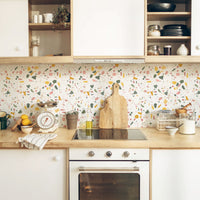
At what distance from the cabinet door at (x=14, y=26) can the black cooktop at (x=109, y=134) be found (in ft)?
2.91

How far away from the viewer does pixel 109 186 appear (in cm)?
212

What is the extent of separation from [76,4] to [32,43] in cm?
55

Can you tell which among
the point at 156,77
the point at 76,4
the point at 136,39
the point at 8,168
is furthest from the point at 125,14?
the point at 8,168

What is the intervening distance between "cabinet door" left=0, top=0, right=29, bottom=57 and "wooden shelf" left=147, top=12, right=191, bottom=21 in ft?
3.66

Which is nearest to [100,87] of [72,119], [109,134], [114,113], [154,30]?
[114,113]

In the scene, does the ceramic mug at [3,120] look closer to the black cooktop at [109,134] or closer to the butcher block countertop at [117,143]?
the butcher block countertop at [117,143]

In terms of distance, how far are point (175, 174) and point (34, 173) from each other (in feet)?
3.80

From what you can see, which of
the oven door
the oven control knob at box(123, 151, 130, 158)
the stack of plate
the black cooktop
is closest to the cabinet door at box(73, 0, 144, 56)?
the stack of plate

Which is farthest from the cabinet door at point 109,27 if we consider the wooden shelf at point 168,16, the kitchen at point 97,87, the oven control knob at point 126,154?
the oven control knob at point 126,154

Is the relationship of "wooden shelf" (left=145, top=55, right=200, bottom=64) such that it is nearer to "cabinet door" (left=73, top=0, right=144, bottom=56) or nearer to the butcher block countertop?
"cabinet door" (left=73, top=0, right=144, bottom=56)

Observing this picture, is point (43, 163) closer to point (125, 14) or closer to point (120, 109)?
point (120, 109)

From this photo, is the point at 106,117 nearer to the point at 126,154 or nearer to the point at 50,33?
the point at 126,154

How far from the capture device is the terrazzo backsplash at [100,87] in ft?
8.92

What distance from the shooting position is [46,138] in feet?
7.15
